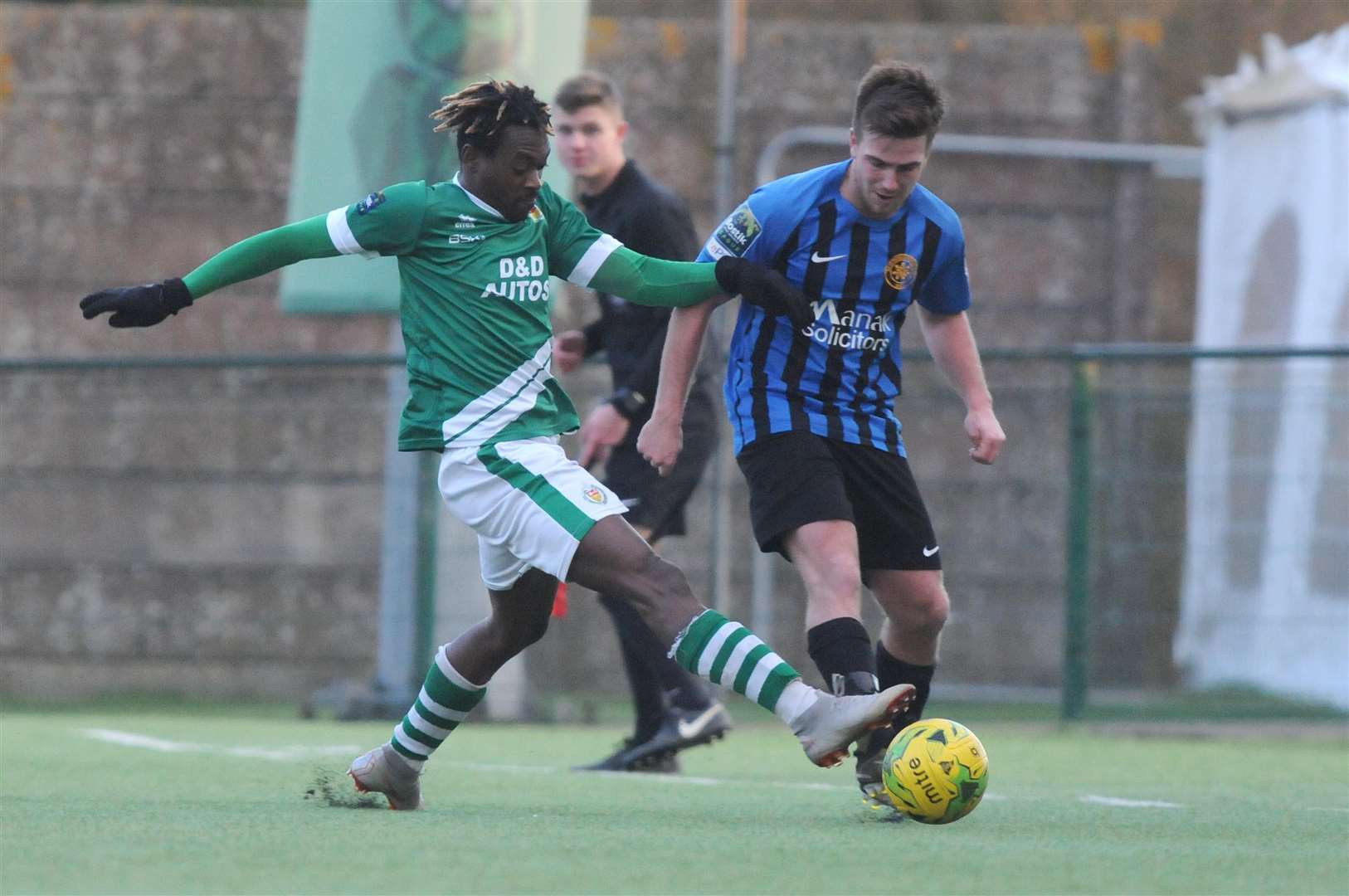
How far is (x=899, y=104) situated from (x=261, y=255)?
1543 mm

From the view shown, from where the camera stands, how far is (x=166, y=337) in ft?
38.3

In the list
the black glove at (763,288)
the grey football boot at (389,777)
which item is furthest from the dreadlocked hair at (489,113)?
the grey football boot at (389,777)

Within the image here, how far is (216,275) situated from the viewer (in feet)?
16.4

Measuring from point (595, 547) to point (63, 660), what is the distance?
665cm

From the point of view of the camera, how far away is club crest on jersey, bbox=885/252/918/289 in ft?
17.6

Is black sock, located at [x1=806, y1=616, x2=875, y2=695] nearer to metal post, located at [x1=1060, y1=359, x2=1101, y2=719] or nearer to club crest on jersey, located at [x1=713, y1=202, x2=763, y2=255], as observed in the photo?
club crest on jersey, located at [x1=713, y1=202, x2=763, y2=255]

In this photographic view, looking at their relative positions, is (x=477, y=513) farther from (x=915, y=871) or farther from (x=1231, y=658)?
(x=1231, y=658)

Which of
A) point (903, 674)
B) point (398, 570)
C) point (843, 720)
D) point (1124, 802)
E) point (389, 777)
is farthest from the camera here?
point (398, 570)

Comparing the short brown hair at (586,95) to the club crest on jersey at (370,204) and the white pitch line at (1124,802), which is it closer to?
the club crest on jersey at (370,204)

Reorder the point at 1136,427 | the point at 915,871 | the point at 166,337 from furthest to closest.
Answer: the point at 166,337, the point at 1136,427, the point at 915,871

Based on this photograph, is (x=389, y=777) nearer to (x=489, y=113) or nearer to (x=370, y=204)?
(x=370, y=204)

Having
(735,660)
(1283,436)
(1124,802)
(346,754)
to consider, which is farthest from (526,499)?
(1283,436)

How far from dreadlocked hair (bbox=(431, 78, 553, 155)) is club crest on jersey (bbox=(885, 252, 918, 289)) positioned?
92 cm

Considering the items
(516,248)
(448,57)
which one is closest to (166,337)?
(448,57)
